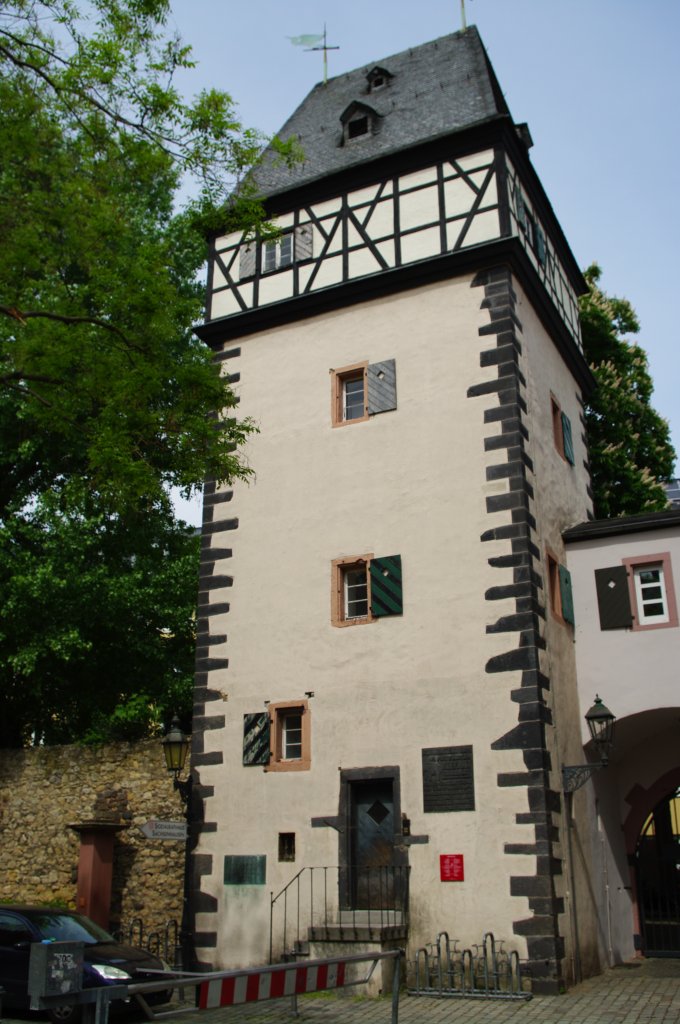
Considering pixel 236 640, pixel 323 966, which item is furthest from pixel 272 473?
pixel 323 966

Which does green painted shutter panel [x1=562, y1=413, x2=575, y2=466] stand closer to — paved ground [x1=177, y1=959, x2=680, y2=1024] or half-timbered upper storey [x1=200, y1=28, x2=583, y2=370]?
half-timbered upper storey [x1=200, y1=28, x2=583, y2=370]

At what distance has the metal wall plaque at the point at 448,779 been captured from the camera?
12.5 meters

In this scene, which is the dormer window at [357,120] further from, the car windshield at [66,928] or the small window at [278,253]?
the car windshield at [66,928]

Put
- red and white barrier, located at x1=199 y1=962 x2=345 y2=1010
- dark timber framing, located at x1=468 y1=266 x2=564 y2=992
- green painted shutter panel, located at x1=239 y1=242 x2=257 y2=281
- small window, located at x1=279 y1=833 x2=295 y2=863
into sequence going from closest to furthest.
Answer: red and white barrier, located at x1=199 y1=962 x2=345 y2=1010 < dark timber framing, located at x1=468 y1=266 x2=564 y2=992 < small window, located at x1=279 y1=833 x2=295 y2=863 < green painted shutter panel, located at x1=239 y1=242 x2=257 y2=281

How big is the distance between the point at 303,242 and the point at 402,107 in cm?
333

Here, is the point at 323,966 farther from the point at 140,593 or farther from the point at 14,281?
the point at 140,593

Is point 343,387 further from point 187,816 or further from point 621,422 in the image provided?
point 621,422

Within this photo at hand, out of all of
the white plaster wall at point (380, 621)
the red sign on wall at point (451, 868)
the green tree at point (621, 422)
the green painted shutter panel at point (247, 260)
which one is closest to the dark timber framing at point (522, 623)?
the white plaster wall at point (380, 621)

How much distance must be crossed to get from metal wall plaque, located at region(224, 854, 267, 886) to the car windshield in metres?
2.51

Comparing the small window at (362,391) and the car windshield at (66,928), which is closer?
the car windshield at (66,928)

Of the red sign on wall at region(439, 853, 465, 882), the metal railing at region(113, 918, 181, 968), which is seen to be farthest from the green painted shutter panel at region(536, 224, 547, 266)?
the metal railing at region(113, 918, 181, 968)

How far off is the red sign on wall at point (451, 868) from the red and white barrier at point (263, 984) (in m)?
5.24

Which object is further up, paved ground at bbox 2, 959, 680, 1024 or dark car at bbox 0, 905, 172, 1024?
dark car at bbox 0, 905, 172, 1024

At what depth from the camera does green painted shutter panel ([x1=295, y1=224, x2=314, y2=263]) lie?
55.1 ft
